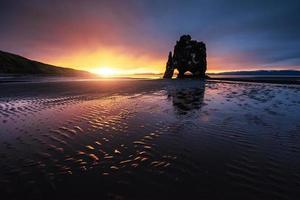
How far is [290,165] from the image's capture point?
5.46m

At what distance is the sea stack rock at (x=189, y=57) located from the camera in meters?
92.6

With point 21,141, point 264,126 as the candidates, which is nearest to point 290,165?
point 264,126

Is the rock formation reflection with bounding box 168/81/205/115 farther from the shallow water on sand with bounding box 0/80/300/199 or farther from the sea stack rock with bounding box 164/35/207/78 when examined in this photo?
the sea stack rock with bounding box 164/35/207/78

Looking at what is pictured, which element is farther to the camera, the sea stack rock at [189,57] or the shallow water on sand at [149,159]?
the sea stack rock at [189,57]

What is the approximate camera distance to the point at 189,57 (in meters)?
92.6

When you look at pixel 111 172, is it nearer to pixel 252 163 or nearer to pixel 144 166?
pixel 144 166

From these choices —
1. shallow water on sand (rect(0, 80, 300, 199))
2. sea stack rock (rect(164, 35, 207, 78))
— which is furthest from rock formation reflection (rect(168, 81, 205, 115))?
sea stack rock (rect(164, 35, 207, 78))

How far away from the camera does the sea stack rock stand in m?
92.6

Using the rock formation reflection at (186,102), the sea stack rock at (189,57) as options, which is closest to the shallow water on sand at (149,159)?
the rock formation reflection at (186,102)

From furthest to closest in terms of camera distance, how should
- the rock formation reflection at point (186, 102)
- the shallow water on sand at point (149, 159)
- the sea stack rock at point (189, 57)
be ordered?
the sea stack rock at point (189, 57) < the rock formation reflection at point (186, 102) < the shallow water on sand at point (149, 159)

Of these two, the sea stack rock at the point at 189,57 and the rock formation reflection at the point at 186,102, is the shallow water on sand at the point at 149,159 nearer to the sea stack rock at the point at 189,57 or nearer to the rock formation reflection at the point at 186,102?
the rock formation reflection at the point at 186,102

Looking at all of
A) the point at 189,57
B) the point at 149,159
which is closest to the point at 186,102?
the point at 149,159

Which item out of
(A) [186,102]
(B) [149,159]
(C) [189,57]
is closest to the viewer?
(B) [149,159]

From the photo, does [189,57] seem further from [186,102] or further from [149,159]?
[149,159]
